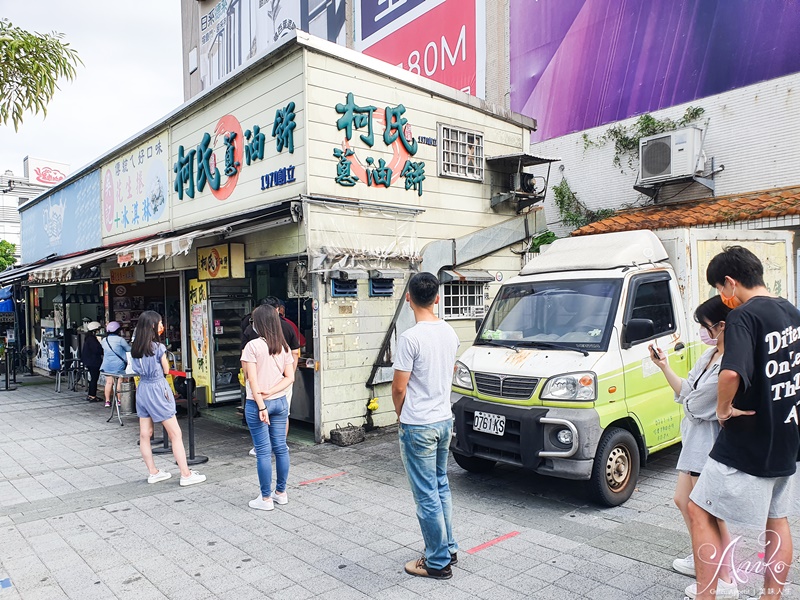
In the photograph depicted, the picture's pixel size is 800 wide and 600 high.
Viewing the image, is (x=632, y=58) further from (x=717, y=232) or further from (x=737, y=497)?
(x=737, y=497)

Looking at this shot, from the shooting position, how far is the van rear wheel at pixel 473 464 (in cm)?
627

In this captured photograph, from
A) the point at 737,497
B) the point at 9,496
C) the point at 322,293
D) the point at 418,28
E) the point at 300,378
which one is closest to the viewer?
the point at 737,497

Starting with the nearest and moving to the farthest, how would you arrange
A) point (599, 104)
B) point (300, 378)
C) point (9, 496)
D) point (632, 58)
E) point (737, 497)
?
point (737, 497), point (9, 496), point (300, 378), point (632, 58), point (599, 104)

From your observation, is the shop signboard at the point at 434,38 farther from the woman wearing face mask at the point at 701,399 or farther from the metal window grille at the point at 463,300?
the woman wearing face mask at the point at 701,399

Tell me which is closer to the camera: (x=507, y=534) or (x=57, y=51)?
(x=507, y=534)

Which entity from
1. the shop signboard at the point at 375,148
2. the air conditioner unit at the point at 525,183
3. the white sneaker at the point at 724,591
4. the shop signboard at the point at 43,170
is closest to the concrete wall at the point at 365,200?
the shop signboard at the point at 375,148

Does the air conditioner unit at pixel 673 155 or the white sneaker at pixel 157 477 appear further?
the air conditioner unit at pixel 673 155

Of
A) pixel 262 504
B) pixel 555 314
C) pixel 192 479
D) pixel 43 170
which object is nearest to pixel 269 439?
pixel 262 504

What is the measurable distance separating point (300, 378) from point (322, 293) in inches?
55.8

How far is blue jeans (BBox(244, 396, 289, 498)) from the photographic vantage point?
5.38 meters

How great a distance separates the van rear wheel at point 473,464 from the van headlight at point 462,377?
0.79 metres

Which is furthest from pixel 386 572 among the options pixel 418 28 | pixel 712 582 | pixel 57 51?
pixel 418 28

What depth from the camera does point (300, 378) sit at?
8.62 metres
